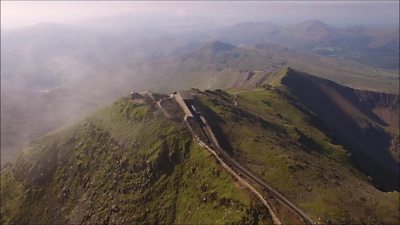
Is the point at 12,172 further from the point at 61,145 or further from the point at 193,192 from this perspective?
the point at 193,192

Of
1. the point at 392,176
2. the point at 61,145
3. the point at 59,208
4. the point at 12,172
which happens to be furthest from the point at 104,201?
the point at 392,176

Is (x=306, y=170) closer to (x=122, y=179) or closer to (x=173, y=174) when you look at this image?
(x=173, y=174)

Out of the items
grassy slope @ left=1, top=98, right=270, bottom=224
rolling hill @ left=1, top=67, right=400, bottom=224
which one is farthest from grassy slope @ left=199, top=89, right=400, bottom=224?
grassy slope @ left=1, top=98, right=270, bottom=224

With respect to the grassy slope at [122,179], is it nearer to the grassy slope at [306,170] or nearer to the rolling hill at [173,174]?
the rolling hill at [173,174]

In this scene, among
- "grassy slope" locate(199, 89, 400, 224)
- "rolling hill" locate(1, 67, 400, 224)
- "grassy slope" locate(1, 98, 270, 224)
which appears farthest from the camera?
"grassy slope" locate(1, 98, 270, 224)

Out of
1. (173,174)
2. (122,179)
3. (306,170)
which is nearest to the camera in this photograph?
(306,170)

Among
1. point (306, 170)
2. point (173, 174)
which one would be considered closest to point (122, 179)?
point (173, 174)

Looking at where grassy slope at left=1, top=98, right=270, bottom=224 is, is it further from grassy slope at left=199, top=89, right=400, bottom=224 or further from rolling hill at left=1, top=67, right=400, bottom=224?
grassy slope at left=199, top=89, right=400, bottom=224
